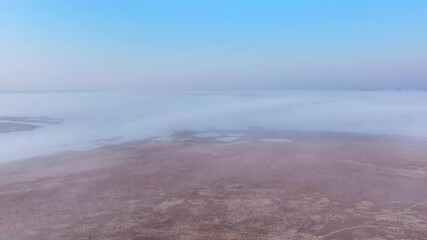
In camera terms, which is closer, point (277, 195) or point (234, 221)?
point (234, 221)

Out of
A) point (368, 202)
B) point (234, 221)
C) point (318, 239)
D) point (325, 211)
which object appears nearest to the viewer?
point (318, 239)

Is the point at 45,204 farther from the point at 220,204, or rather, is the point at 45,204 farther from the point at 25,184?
the point at 220,204

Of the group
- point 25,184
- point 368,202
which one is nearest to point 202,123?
point 25,184

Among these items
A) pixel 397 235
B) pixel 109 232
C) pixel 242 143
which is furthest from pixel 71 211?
pixel 242 143

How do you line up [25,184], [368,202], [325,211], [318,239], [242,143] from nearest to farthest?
[318,239], [325,211], [368,202], [25,184], [242,143]

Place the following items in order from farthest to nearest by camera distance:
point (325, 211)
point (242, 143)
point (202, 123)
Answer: point (202, 123)
point (242, 143)
point (325, 211)

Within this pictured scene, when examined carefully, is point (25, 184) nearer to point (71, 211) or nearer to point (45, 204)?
point (45, 204)
